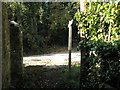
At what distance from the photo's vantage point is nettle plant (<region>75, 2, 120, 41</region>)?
131 inches

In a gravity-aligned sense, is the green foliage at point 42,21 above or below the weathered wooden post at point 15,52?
above

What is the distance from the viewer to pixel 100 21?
11.8 ft

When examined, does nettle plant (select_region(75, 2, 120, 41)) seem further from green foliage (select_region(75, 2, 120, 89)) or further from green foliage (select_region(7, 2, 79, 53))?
green foliage (select_region(7, 2, 79, 53))

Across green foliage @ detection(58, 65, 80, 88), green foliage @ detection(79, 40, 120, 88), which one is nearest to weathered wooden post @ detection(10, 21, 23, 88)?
green foliage @ detection(58, 65, 80, 88)

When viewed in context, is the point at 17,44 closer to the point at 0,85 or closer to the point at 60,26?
the point at 0,85

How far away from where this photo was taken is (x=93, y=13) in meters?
3.63

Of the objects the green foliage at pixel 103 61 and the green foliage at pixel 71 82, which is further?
the green foliage at pixel 71 82

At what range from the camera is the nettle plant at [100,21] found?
3.33 meters

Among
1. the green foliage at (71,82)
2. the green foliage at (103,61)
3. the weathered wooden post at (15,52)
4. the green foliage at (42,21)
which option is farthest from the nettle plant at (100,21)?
the green foliage at (42,21)

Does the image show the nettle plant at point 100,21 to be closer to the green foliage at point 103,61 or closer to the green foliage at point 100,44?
the green foliage at point 100,44

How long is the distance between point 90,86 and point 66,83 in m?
0.77

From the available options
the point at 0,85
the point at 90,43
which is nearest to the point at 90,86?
the point at 90,43

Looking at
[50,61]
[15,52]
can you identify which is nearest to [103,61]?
[15,52]

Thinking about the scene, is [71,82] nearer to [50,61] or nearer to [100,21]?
[100,21]
